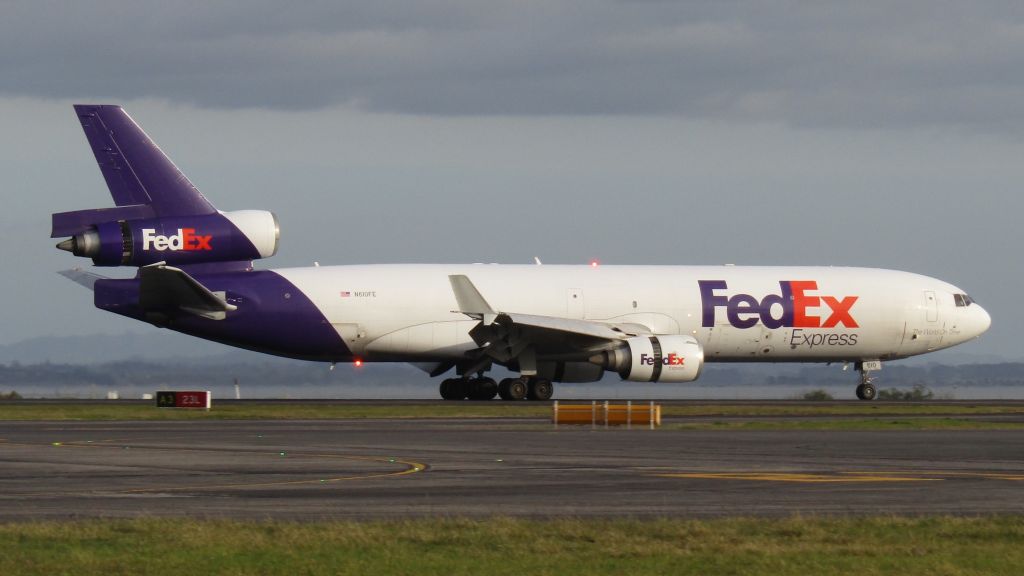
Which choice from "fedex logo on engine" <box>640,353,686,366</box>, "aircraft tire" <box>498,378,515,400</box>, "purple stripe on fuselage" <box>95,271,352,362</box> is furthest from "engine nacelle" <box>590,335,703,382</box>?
"purple stripe on fuselage" <box>95,271,352,362</box>

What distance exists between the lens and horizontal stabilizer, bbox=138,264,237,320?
47625 millimetres

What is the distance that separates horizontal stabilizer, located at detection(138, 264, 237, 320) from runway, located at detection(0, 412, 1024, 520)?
11.1 metres

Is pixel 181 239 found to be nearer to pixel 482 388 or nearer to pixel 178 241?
pixel 178 241

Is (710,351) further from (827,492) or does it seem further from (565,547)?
(565,547)

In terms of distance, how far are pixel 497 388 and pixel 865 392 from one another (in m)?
15.3

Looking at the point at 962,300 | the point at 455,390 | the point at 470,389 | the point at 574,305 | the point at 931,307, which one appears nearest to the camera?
the point at 574,305

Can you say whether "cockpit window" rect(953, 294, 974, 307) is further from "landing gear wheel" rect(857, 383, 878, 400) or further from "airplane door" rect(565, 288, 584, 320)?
"airplane door" rect(565, 288, 584, 320)

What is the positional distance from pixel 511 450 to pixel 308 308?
2345 centimetres

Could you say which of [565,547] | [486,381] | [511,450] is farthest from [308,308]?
[565,547]

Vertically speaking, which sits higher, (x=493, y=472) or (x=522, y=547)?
(x=493, y=472)

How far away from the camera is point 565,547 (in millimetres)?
14836

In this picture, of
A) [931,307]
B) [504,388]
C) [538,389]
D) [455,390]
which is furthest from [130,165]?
[931,307]

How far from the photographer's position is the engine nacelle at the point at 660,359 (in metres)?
50.6

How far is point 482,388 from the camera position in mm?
54062
